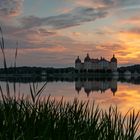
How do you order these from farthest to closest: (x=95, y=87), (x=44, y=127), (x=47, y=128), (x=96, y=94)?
(x=95, y=87) → (x=96, y=94) → (x=44, y=127) → (x=47, y=128)

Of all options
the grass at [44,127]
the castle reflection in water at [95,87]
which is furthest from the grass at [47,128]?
the castle reflection in water at [95,87]

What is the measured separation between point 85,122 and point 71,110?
87 cm

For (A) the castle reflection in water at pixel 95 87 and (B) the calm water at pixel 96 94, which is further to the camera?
(A) the castle reflection in water at pixel 95 87

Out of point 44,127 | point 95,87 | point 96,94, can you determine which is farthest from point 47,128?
point 95,87

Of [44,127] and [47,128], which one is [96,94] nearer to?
[44,127]

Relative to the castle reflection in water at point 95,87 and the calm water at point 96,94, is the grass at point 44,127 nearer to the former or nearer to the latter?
the calm water at point 96,94

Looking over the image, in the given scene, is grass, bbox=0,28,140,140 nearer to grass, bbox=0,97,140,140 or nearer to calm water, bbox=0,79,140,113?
grass, bbox=0,97,140,140

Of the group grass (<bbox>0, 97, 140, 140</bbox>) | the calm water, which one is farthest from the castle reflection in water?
grass (<bbox>0, 97, 140, 140</bbox>)

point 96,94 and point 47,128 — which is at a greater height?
point 47,128

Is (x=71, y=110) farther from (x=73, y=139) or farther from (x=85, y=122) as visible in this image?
(x=73, y=139)

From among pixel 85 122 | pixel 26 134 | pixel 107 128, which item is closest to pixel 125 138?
pixel 107 128

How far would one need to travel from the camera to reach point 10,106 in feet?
23.5

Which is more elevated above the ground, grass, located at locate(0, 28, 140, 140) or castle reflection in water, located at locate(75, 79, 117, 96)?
grass, located at locate(0, 28, 140, 140)

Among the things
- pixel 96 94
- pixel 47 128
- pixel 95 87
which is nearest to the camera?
pixel 47 128
